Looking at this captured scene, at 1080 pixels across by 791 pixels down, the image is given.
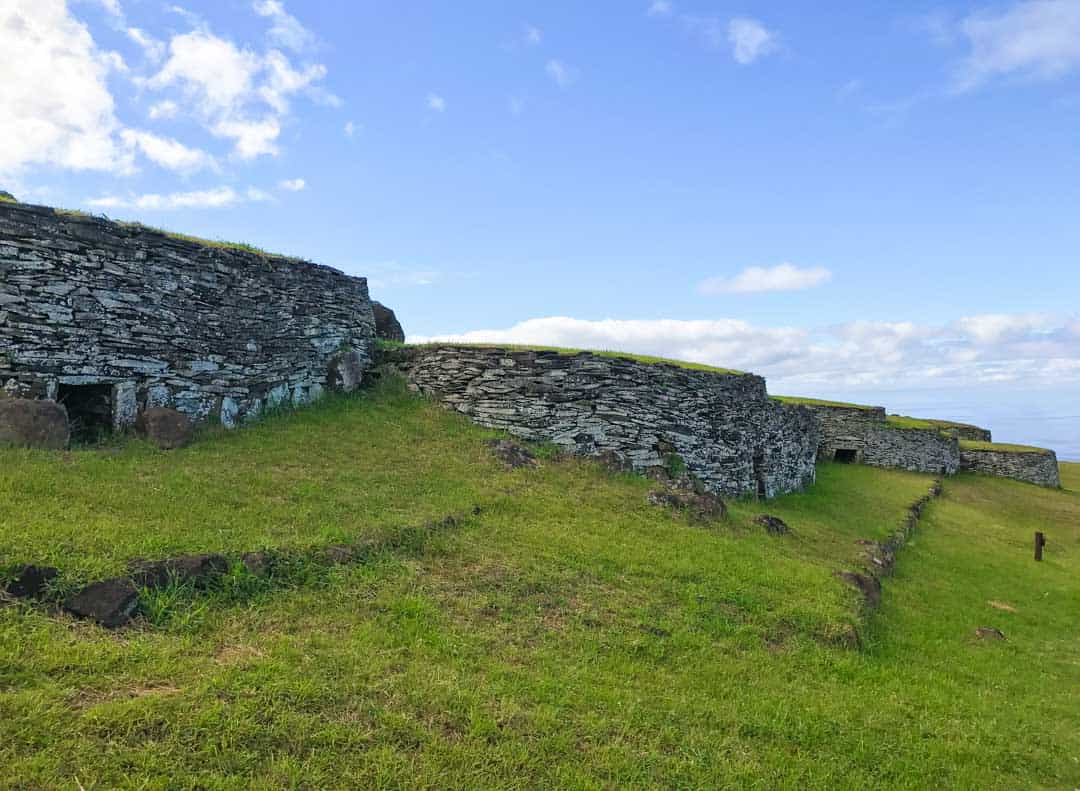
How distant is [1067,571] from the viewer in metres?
13.9

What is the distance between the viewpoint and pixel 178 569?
562 centimetres

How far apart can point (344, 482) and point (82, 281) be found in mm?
4943

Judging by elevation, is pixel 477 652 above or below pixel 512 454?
below

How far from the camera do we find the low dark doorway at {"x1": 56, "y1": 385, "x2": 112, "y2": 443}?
930cm

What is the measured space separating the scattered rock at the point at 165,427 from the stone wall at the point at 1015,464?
34344 mm

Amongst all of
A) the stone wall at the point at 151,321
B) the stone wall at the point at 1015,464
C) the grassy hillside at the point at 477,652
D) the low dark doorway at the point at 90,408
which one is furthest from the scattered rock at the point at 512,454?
the stone wall at the point at 1015,464

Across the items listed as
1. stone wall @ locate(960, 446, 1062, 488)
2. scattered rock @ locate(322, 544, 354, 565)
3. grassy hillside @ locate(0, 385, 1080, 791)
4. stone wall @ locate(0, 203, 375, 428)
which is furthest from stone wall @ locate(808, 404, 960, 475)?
Result: scattered rock @ locate(322, 544, 354, 565)

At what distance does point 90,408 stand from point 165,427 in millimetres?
1273

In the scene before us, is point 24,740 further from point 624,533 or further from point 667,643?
point 624,533

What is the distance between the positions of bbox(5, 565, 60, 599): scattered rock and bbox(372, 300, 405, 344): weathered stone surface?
37.6 ft

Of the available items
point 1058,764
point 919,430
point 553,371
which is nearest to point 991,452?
point 919,430

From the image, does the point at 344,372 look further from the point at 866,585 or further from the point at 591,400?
the point at 866,585

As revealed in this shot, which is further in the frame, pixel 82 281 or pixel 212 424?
pixel 212 424

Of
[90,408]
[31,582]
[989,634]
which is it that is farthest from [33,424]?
[989,634]
